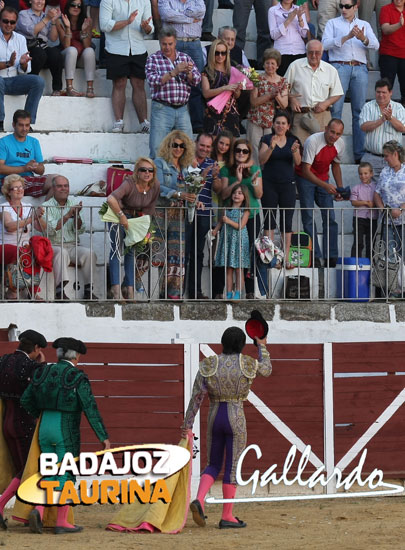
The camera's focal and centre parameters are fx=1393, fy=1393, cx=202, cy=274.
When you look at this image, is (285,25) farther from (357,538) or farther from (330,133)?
(357,538)

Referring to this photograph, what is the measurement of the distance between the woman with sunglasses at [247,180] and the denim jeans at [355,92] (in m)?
2.12

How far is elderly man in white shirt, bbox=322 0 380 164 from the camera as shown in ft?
46.6

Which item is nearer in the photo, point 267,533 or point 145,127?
point 267,533

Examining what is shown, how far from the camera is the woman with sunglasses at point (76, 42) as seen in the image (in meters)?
13.9

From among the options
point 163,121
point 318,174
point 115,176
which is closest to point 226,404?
point 115,176

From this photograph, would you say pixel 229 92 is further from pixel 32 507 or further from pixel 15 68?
pixel 32 507

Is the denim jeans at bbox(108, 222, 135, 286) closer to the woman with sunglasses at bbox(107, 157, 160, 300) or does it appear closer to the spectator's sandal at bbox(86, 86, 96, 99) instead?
the woman with sunglasses at bbox(107, 157, 160, 300)

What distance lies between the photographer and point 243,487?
11.8 m

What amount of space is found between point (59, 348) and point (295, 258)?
358 cm

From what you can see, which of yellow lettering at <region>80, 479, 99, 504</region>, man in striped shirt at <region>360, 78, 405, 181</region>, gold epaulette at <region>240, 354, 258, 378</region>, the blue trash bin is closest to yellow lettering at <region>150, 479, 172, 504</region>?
yellow lettering at <region>80, 479, 99, 504</region>

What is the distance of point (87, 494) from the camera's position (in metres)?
10.4

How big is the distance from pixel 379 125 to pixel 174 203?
101 inches

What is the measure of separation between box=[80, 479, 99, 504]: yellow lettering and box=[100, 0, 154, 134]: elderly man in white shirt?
4.45m

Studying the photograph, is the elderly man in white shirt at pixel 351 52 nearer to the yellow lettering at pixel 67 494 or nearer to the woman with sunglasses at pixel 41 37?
the woman with sunglasses at pixel 41 37
